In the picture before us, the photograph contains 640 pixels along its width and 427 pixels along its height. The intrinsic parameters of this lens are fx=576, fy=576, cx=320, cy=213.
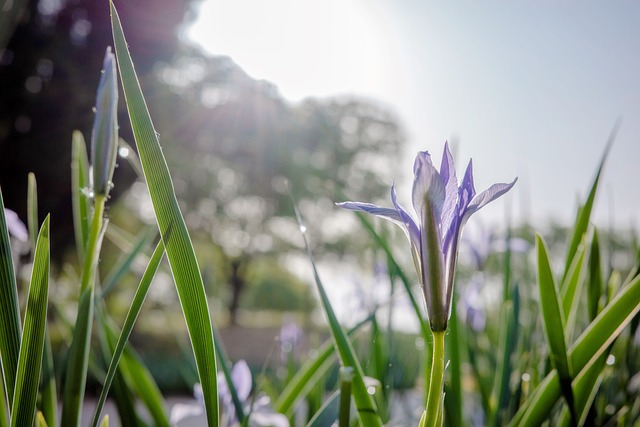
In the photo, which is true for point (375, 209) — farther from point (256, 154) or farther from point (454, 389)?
point (256, 154)

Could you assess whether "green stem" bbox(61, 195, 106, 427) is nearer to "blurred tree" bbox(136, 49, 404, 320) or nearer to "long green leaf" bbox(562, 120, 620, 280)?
"long green leaf" bbox(562, 120, 620, 280)

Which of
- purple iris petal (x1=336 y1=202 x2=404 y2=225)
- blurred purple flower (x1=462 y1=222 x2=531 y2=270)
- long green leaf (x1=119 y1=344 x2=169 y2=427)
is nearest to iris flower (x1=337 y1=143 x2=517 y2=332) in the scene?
purple iris petal (x1=336 y1=202 x2=404 y2=225)

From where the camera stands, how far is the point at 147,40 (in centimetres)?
848

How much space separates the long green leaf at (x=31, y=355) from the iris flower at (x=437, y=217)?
10.8 inches

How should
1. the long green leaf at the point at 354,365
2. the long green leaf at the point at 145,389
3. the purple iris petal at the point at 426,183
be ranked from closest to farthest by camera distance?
the purple iris petal at the point at 426,183 < the long green leaf at the point at 354,365 < the long green leaf at the point at 145,389

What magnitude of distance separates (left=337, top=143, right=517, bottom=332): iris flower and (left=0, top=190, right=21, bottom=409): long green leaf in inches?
11.4

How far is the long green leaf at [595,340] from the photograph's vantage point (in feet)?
1.75

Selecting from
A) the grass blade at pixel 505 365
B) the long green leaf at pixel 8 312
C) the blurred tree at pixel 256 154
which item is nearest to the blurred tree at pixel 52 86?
the blurred tree at pixel 256 154

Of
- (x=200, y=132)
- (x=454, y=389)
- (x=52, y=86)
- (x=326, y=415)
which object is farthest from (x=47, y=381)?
(x=200, y=132)

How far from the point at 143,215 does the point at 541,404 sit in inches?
477

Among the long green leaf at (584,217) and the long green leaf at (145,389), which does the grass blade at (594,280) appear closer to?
the long green leaf at (584,217)

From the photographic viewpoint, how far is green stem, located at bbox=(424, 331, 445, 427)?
15.8 inches

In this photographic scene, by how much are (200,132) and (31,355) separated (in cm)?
1130

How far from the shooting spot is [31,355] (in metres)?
0.48
